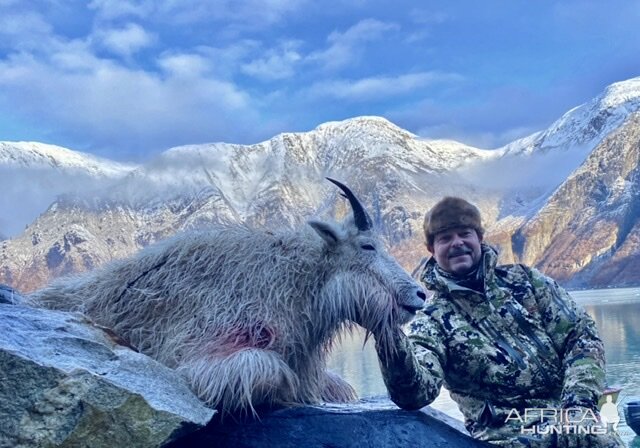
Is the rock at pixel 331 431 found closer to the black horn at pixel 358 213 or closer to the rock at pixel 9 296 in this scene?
the black horn at pixel 358 213

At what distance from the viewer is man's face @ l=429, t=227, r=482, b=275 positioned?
5.24 metres

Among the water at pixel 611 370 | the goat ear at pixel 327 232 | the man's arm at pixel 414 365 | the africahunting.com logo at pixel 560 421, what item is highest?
the water at pixel 611 370

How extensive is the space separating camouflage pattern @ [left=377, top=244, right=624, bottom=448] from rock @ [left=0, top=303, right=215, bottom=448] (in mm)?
1501

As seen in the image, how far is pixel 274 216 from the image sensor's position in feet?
19.7

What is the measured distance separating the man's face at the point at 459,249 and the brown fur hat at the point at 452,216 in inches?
1.5

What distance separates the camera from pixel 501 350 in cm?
506

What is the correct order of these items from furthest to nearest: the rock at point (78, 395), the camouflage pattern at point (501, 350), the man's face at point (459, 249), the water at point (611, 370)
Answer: the water at point (611, 370)
the man's face at point (459, 249)
the camouflage pattern at point (501, 350)
the rock at point (78, 395)

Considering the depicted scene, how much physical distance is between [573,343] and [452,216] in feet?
3.68

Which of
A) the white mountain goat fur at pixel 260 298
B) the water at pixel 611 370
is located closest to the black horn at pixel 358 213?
the white mountain goat fur at pixel 260 298

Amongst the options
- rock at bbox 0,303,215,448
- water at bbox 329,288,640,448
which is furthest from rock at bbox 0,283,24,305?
water at bbox 329,288,640,448

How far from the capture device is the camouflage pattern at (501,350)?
4.89 m

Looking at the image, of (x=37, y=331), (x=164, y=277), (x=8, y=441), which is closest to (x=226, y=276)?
(x=164, y=277)

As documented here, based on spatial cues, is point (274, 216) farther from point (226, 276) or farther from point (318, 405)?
point (318, 405)

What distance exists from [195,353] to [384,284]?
1228mm
